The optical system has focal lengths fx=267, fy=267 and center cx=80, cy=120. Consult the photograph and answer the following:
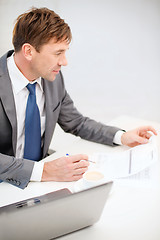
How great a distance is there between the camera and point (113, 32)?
4.24m

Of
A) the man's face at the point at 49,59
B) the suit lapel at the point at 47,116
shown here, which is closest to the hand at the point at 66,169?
the suit lapel at the point at 47,116

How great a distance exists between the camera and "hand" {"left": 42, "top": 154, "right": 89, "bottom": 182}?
110 centimetres

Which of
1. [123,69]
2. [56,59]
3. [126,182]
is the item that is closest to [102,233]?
[126,182]

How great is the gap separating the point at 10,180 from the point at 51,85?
2.12 feet

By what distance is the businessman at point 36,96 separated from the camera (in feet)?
4.33

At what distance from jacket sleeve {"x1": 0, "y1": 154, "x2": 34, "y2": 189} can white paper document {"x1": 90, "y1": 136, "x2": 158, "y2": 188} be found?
0.31 meters

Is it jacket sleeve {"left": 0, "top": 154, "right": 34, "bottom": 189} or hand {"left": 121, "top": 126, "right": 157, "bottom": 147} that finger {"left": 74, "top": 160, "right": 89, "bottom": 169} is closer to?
jacket sleeve {"left": 0, "top": 154, "right": 34, "bottom": 189}

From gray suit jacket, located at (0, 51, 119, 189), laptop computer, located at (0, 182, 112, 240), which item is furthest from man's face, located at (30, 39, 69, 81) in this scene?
laptop computer, located at (0, 182, 112, 240)

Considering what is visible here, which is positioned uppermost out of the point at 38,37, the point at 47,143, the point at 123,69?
the point at 38,37

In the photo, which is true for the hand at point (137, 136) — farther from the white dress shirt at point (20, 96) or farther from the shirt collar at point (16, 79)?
the shirt collar at point (16, 79)

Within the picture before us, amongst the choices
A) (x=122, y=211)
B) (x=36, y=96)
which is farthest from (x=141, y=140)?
(x=36, y=96)

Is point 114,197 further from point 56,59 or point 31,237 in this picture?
point 56,59

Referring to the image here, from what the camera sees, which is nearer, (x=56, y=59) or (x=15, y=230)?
(x=15, y=230)

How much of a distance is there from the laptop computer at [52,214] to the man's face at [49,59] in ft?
2.70
